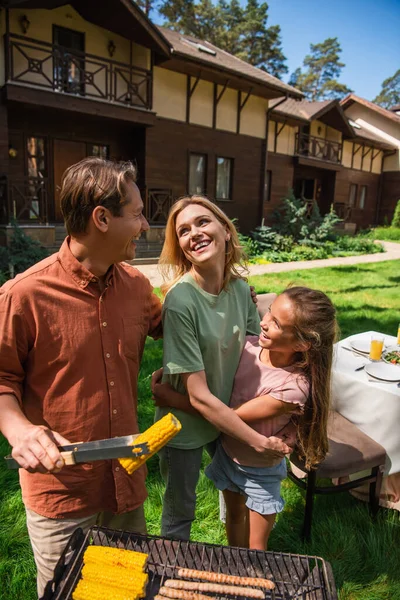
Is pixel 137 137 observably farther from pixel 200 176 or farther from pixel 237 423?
pixel 237 423

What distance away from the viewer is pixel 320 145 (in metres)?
23.0

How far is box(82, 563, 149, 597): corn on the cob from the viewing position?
1413mm

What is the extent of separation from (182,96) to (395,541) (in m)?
15.1

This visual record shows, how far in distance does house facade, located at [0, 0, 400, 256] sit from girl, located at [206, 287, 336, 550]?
9773mm

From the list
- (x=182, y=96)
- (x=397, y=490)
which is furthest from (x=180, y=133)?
(x=397, y=490)

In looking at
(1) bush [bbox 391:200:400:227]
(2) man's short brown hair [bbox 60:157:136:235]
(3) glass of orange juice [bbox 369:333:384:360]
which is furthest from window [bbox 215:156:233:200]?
(2) man's short brown hair [bbox 60:157:136:235]

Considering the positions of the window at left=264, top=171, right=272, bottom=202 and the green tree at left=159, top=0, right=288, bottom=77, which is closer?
the window at left=264, top=171, right=272, bottom=202

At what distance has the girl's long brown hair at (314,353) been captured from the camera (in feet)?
6.48

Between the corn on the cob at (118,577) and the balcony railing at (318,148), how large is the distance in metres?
21.2

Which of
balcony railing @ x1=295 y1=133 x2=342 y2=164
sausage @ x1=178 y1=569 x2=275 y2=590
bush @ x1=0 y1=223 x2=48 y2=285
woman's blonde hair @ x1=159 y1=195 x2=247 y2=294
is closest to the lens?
sausage @ x1=178 y1=569 x2=275 y2=590

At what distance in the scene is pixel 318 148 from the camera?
23172 millimetres

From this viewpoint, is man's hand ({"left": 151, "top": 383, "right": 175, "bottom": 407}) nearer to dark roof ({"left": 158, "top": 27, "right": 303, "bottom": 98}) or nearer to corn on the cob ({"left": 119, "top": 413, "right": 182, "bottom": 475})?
corn on the cob ({"left": 119, "top": 413, "right": 182, "bottom": 475})

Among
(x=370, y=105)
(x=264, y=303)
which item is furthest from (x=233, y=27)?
(x=264, y=303)

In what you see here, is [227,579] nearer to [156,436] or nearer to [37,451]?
[156,436]
